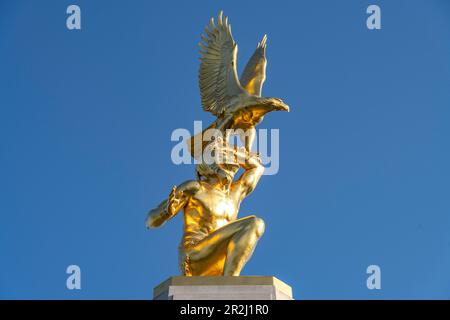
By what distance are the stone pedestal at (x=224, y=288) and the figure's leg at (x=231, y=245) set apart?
47cm

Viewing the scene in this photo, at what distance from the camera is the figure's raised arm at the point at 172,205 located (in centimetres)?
1197

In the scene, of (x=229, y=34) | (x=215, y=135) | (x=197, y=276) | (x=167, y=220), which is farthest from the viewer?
(x=229, y=34)

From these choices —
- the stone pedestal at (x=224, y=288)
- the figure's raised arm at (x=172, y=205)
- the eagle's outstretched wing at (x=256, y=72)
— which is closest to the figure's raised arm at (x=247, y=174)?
the figure's raised arm at (x=172, y=205)

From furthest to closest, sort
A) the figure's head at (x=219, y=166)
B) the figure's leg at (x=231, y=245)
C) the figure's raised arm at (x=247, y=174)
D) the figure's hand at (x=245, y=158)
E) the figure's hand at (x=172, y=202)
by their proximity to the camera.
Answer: the figure's hand at (x=245, y=158)
the figure's raised arm at (x=247, y=174)
the figure's head at (x=219, y=166)
the figure's hand at (x=172, y=202)
the figure's leg at (x=231, y=245)

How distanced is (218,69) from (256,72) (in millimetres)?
572

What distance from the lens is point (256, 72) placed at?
44.4ft

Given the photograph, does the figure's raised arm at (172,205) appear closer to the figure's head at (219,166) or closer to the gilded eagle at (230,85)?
the figure's head at (219,166)

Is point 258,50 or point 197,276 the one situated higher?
point 258,50

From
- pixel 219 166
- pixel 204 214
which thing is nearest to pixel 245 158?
pixel 219 166
